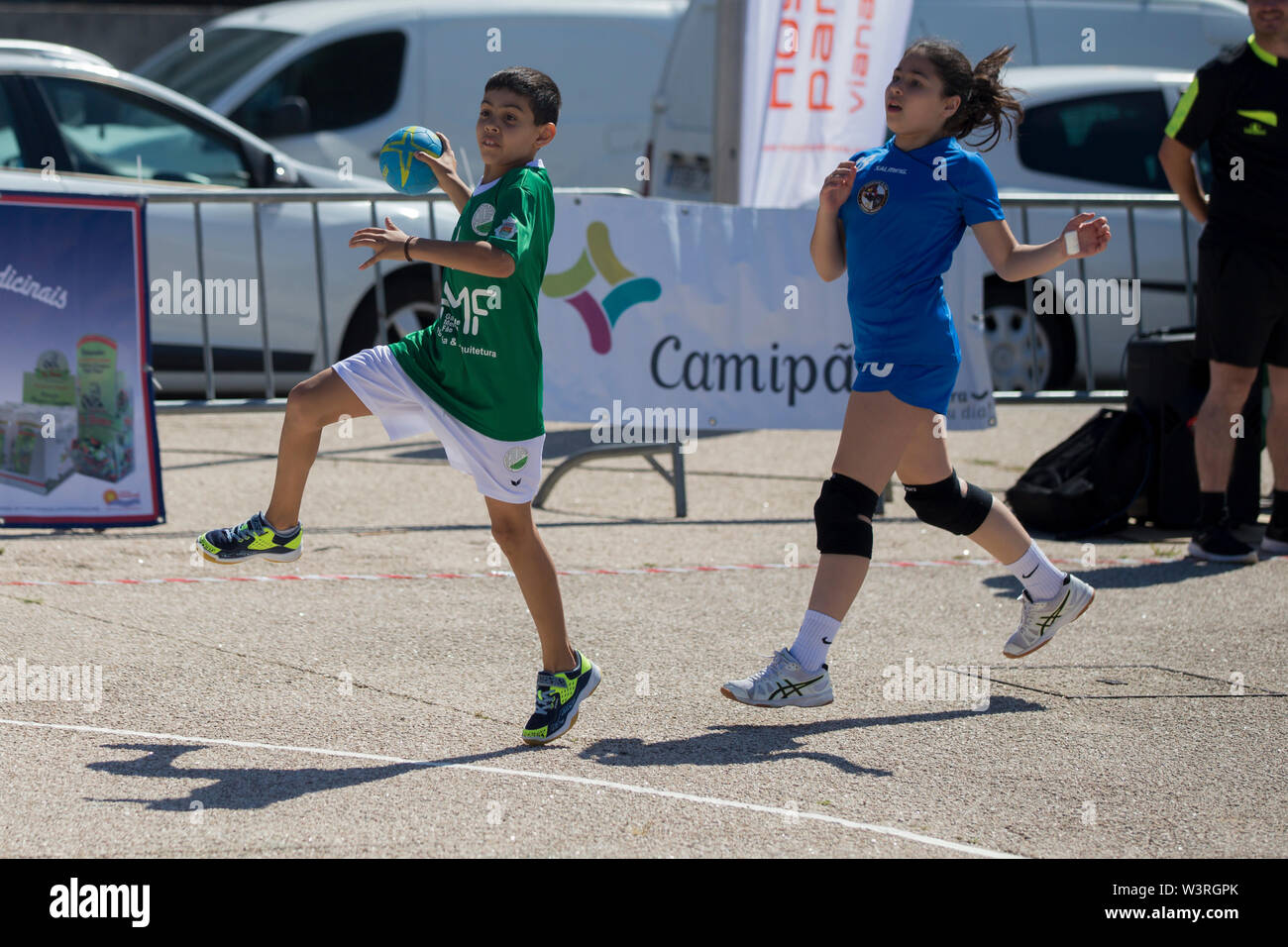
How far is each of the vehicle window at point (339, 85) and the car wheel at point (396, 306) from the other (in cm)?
221

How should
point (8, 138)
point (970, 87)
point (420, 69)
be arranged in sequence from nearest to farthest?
point (970, 87) < point (8, 138) < point (420, 69)

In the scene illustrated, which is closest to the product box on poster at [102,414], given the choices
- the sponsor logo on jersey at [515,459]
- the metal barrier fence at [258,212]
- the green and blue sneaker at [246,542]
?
the metal barrier fence at [258,212]

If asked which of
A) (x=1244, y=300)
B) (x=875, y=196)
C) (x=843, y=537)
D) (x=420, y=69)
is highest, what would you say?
(x=420, y=69)

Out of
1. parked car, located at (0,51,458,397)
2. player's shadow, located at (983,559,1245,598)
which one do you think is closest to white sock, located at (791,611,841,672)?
player's shadow, located at (983,559,1245,598)

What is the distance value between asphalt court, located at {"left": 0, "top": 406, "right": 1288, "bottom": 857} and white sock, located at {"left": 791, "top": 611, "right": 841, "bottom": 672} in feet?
0.65

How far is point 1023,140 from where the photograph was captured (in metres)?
10.5

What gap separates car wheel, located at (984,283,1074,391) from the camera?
33.4 ft

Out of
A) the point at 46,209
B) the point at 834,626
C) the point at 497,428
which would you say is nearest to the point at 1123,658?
the point at 834,626

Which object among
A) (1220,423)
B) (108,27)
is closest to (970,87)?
(1220,423)

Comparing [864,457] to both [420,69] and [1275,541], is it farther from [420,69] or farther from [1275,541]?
[420,69]

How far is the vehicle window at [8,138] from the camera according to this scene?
847 centimetres

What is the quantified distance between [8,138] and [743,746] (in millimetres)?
5953

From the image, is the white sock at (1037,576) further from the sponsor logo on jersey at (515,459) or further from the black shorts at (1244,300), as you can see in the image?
the black shorts at (1244,300)

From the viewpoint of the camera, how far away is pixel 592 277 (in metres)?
7.49
